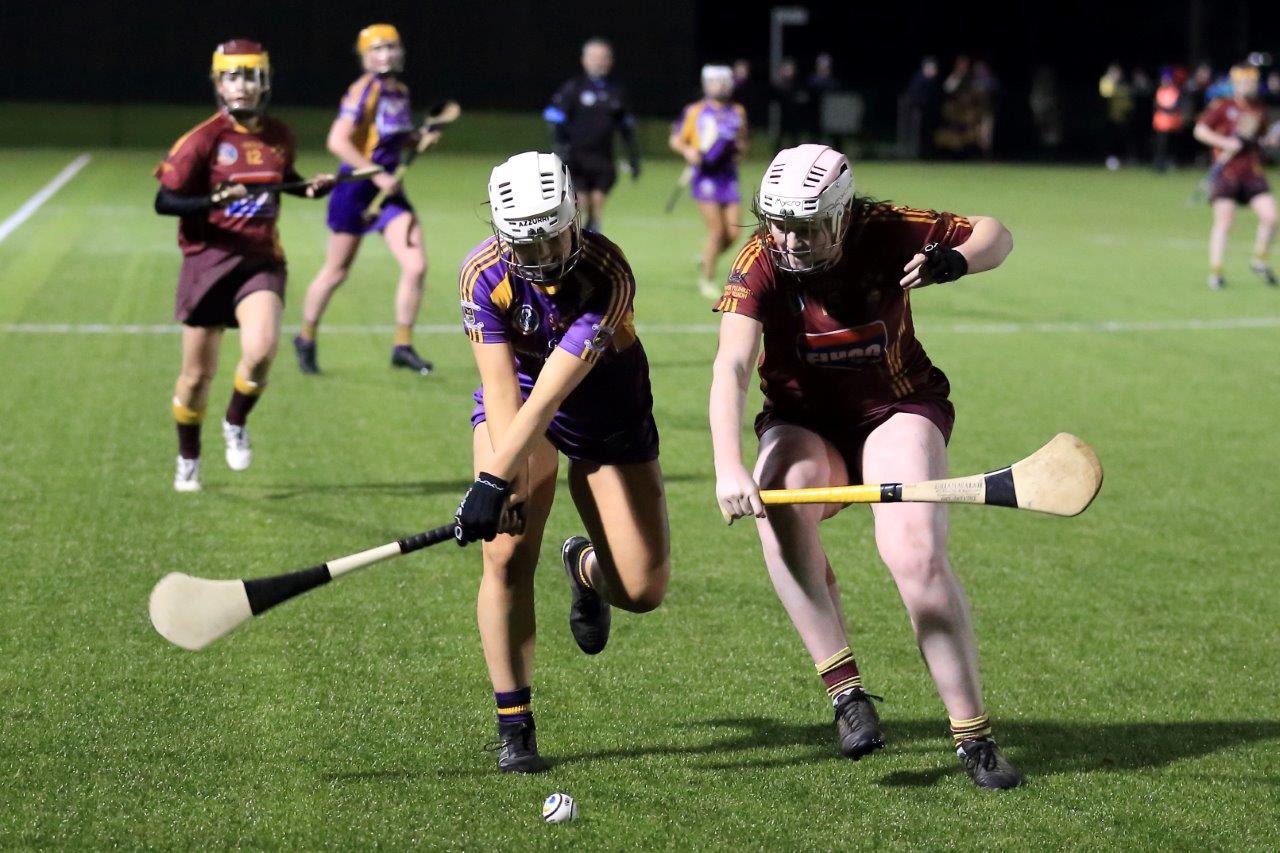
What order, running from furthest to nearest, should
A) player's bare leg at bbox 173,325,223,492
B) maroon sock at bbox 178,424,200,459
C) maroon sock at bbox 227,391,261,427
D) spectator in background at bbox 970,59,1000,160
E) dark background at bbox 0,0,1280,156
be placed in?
spectator in background at bbox 970,59,1000,160
dark background at bbox 0,0,1280,156
maroon sock at bbox 227,391,261,427
maroon sock at bbox 178,424,200,459
player's bare leg at bbox 173,325,223,492

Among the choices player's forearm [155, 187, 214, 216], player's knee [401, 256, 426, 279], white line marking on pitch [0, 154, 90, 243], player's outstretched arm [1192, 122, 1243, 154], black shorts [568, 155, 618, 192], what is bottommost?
white line marking on pitch [0, 154, 90, 243]

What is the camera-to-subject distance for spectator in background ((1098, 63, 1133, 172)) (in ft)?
123

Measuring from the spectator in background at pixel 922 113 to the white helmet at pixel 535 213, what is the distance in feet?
114

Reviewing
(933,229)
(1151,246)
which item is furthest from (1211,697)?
(1151,246)

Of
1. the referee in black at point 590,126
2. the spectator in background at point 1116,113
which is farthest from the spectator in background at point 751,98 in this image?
the referee in black at point 590,126

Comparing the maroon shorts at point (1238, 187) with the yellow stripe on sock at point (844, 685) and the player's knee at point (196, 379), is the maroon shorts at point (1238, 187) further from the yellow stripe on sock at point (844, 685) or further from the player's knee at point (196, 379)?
the yellow stripe on sock at point (844, 685)

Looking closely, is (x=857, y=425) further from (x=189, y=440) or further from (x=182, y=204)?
(x=189, y=440)

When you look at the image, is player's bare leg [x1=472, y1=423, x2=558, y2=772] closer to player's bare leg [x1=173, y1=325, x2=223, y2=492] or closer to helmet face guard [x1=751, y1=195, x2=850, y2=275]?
helmet face guard [x1=751, y1=195, x2=850, y2=275]

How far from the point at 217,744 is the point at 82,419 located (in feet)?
18.3

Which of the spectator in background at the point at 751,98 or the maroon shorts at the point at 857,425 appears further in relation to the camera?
the spectator in background at the point at 751,98

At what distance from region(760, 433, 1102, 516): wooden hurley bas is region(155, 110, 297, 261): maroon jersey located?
14.0ft

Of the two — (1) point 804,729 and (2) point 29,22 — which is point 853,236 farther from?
(2) point 29,22

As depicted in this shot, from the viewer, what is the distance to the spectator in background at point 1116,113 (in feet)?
123

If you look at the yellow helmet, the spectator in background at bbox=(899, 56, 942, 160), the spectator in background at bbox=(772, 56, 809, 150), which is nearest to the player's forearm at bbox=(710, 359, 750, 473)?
the yellow helmet
